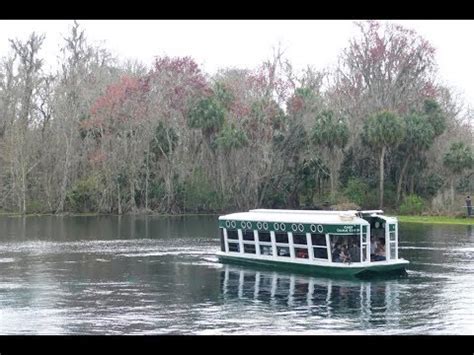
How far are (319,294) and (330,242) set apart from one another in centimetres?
416

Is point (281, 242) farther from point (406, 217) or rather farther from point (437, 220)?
point (406, 217)

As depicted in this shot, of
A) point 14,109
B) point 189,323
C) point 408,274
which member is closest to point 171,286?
point 189,323

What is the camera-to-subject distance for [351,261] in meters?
26.7

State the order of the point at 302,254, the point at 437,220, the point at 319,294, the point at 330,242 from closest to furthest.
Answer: the point at 319,294
the point at 330,242
the point at 302,254
the point at 437,220

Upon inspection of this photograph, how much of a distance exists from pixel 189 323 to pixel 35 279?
10.3 m

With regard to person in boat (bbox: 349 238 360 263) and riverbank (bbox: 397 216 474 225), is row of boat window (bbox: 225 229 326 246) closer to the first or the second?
person in boat (bbox: 349 238 360 263)

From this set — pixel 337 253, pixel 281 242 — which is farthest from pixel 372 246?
pixel 281 242

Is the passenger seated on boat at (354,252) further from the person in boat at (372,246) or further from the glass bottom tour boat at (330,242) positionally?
the person in boat at (372,246)

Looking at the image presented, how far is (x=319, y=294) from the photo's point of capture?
23.0 meters

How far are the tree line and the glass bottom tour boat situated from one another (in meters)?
33.8

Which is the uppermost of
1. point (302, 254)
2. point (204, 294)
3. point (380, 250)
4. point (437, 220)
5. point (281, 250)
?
point (437, 220)

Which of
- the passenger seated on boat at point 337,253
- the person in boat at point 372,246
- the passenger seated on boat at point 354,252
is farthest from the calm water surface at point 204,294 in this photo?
the person in boat at point 372,246

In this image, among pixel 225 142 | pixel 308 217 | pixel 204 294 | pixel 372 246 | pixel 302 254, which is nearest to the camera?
pixel 204 294
